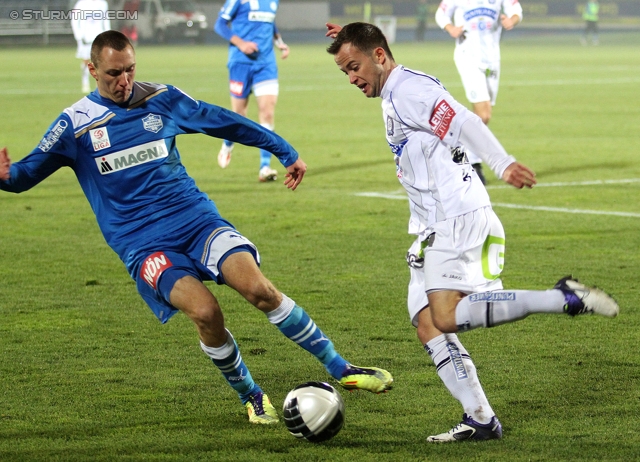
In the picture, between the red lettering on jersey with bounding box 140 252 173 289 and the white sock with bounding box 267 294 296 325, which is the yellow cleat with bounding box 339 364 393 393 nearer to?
the white sock with bounding box 267 294 296 325

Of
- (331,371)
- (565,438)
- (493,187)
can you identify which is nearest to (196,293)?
(331,371)

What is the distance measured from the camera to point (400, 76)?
4656mm

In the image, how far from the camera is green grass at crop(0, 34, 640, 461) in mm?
4605

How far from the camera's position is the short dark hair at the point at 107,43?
5.07 meters

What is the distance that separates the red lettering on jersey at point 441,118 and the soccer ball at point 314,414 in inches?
48.1

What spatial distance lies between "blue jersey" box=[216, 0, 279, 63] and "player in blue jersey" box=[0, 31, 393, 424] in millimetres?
7753

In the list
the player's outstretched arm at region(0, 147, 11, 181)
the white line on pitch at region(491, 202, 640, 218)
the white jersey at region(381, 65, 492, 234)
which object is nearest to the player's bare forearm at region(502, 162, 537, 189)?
the white jersey at region(381, 65, 492, 234)

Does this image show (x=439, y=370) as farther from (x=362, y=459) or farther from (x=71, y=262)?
(x=71, y=262)

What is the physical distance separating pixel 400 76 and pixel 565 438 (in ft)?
5.52

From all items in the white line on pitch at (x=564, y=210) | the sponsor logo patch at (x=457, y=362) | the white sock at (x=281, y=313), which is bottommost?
the white line on pitch at (x=564, y=210)

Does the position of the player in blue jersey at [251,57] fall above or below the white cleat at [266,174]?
above

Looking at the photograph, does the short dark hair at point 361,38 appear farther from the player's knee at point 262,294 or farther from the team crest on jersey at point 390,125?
the player's knee at point 262,294

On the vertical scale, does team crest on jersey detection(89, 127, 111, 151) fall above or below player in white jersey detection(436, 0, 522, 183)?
above

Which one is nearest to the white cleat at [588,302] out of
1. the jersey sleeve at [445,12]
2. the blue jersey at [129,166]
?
the blue jersey at [129,166]
